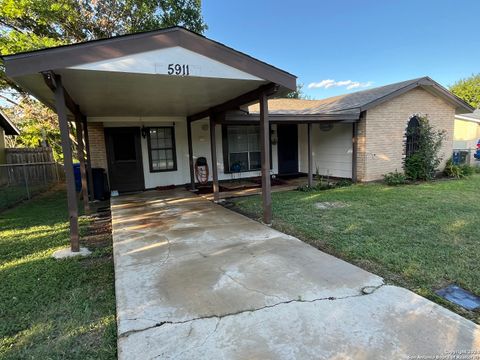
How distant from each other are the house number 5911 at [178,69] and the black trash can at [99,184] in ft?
18.1

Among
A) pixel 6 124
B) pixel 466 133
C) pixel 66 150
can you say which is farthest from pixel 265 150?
pixel 466 133

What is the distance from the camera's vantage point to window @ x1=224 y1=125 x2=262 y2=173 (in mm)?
10548

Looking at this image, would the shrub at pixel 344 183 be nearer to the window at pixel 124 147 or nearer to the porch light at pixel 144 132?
the porch light at pixel 144 132

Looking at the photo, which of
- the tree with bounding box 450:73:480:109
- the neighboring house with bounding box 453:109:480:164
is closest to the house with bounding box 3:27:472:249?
the neighboring house with bounding box 453:109:480:164

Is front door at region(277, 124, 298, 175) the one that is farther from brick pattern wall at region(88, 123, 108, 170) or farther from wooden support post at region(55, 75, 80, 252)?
wooden support post at region(55, 75, 80, 252)

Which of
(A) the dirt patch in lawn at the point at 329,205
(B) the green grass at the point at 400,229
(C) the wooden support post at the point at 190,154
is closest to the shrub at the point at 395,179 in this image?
(B) the green grass at the point at 400,229

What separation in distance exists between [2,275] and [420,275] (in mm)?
4770

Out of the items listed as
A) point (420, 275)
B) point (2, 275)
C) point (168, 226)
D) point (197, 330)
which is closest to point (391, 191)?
point (420, 275)

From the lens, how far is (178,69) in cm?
404

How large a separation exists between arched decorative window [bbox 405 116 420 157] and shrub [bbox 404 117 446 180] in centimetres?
12

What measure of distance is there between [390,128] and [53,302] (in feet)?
33.3

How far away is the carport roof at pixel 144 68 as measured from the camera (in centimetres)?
350

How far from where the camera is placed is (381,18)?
18391mm

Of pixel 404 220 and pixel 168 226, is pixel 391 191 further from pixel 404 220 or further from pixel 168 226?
pixel 168 226
